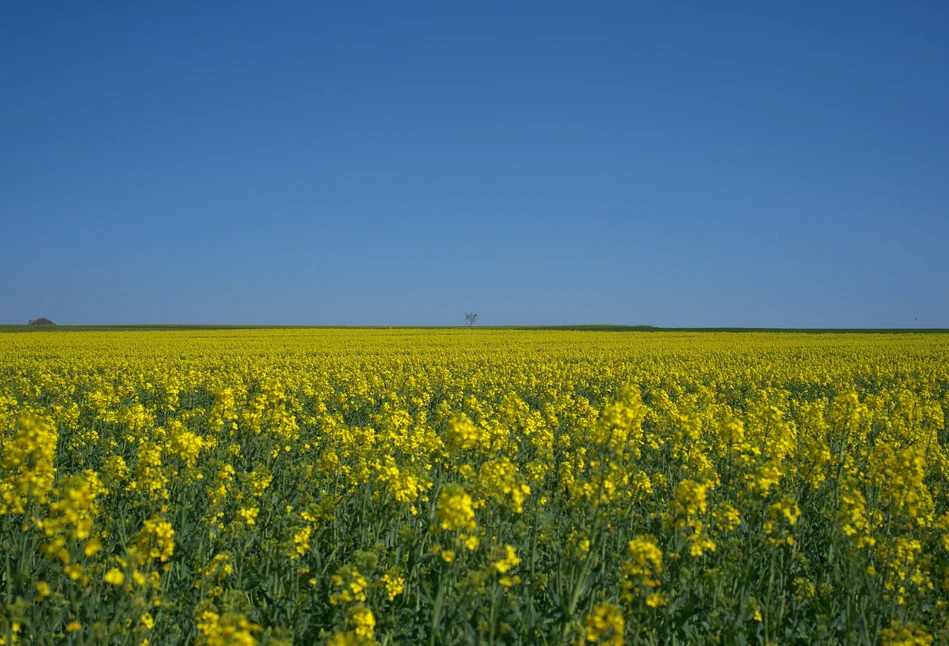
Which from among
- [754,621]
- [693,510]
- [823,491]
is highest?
[693,510]

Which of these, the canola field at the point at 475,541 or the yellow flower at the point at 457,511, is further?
the canola field at the point at 475,541

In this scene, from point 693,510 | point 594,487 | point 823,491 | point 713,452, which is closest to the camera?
point 693,510

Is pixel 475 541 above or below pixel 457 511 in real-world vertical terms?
below

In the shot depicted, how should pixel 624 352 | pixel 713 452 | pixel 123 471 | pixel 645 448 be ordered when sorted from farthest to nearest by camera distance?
pixel 624 352 < pixel 713 452 < pixel 645 448 < pixel 123 471

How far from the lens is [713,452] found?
32.0 feet

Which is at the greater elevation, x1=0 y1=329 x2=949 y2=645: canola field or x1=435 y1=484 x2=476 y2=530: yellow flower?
x1=435 y1=484 x2=476 y2=530: yellow flower

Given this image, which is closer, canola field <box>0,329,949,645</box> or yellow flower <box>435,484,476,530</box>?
yellow flower <box>435,484,476,530</box>

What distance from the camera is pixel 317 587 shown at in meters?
5.09

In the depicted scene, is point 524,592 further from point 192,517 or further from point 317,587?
point 192,517

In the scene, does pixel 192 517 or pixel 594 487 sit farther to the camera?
pixel 192 517

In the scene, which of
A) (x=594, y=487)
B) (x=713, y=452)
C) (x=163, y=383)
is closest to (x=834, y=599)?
(x=594, y=487)

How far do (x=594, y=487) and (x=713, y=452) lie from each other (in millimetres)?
5802

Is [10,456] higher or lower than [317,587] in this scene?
higher

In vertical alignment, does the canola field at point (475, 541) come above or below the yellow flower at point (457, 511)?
below
